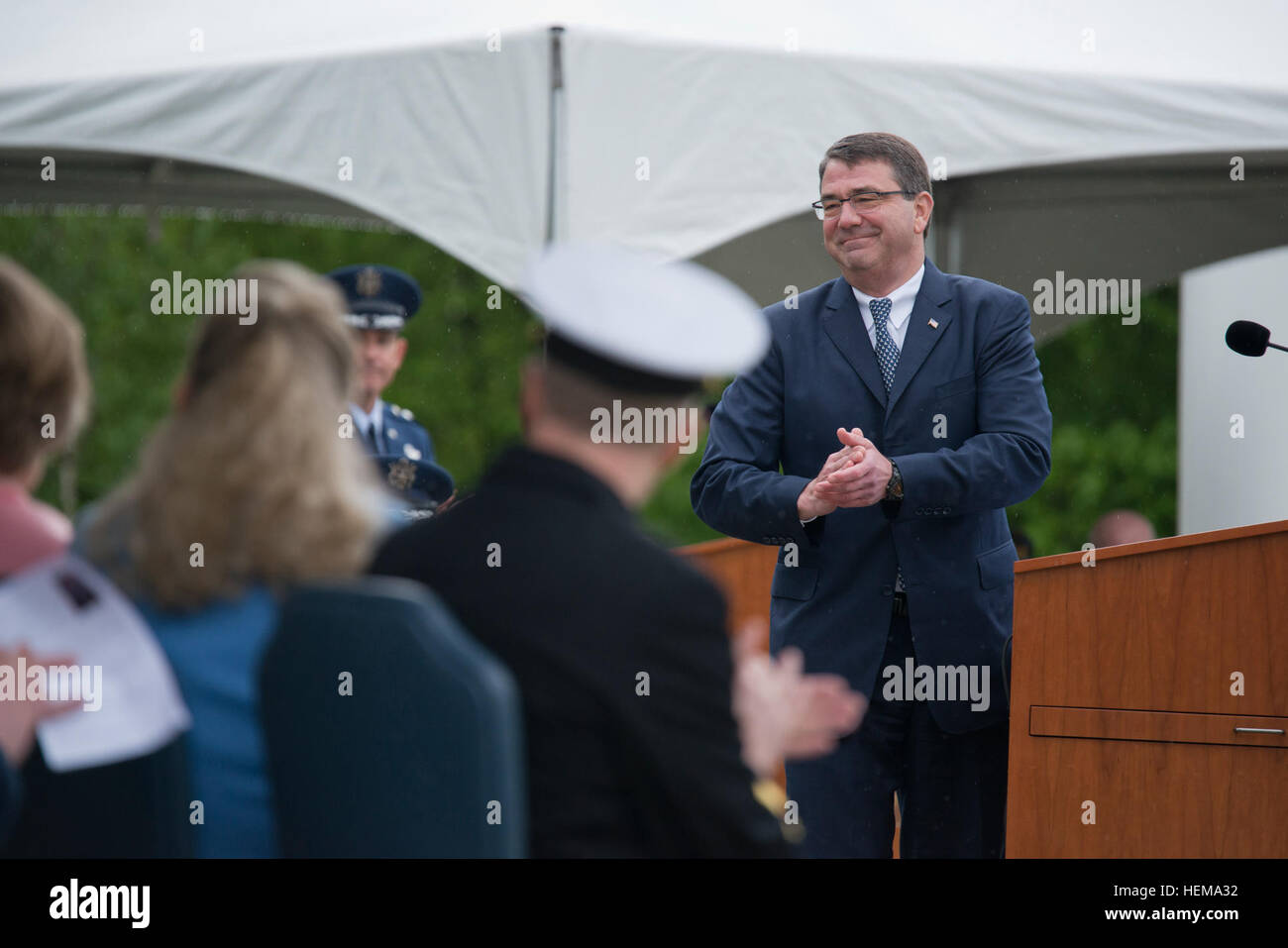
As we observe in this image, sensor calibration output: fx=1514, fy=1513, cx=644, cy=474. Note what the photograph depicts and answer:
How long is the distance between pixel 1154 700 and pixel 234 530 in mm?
2128

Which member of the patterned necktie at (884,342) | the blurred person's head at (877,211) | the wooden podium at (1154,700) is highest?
the blurred person's head at (877,211)

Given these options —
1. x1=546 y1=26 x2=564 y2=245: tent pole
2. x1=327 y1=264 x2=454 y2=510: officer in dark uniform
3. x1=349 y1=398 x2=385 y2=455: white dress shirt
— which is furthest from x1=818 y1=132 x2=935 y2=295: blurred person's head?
x1=349 y1=398 x2=385 y2=455: white dress shirt

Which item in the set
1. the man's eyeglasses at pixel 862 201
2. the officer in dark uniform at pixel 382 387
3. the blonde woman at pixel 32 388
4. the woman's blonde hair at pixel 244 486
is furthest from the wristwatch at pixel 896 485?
the blonde woman at pixel 32 388

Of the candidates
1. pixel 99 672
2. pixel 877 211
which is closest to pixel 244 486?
pixel 99 672

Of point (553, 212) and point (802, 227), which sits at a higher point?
point (802, 227)

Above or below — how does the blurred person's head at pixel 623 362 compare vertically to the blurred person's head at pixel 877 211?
below

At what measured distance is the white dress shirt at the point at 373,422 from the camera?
3.68 metres

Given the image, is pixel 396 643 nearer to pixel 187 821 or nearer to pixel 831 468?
pixel 187 821

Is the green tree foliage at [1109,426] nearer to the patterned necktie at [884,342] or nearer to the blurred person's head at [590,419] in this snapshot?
the patterned necktie at [884,342]

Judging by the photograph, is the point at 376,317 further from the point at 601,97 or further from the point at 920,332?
the point at 920,332

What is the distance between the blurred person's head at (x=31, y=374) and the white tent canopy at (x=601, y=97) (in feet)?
5.62

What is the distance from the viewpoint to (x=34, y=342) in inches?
77.6
